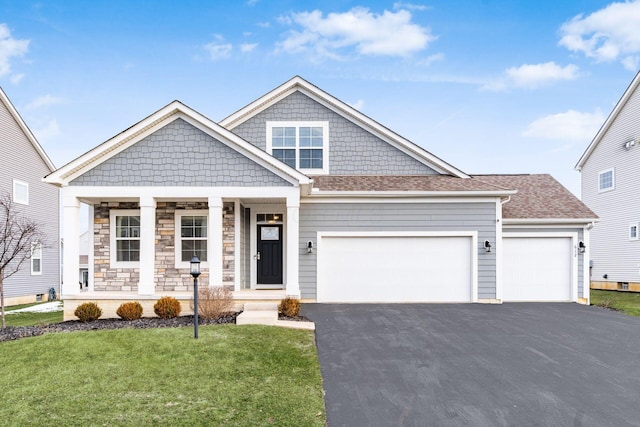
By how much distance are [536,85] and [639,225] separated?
788 centimetres

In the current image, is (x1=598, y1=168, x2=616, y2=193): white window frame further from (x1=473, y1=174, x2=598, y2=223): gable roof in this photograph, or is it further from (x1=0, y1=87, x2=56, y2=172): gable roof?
(x1=0, y1=87, x2=56, y2=172): gable roof

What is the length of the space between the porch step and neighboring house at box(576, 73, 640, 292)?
53.7 feet

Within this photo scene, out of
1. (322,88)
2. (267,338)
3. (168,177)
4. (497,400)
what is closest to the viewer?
(497,400)

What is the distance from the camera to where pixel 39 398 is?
15.1 ft

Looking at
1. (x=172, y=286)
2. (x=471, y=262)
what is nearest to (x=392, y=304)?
(x=471, y=262)

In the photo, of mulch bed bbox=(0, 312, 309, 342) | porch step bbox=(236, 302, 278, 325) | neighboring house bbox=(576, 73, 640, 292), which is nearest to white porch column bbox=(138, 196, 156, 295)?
mulch bed bbox=(0, 312, 309, 342)

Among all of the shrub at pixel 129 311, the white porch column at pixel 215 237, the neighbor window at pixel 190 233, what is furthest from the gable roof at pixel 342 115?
the shrub at pixel 129 311

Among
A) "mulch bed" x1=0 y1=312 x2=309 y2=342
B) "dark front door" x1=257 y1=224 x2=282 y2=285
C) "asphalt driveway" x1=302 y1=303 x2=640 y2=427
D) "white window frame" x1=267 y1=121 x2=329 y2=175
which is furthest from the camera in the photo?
"white window frame" x1=267 y1=121 x2=329 y2=175

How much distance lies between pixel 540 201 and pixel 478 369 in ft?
30.6

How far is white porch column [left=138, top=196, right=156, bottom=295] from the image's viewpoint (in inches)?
377

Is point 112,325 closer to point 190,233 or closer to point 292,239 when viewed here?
point 190,233

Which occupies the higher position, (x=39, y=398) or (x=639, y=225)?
(x=639, y=225)

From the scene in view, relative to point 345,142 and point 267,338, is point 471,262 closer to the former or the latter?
point 345,142

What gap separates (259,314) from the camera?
8.50 m
